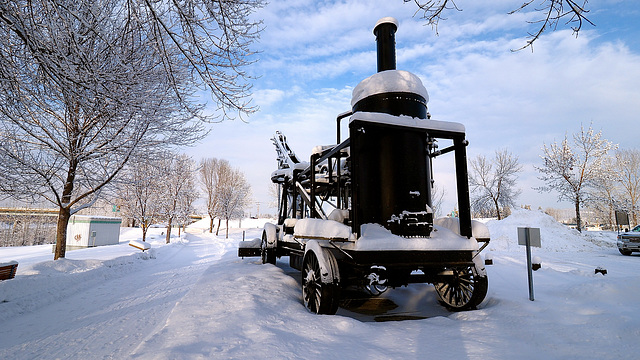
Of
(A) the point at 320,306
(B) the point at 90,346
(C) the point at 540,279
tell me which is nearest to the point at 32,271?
(B) the point at 90,346

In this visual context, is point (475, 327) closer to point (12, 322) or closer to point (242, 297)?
point (242, 297)

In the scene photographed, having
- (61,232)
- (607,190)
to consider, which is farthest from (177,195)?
(607,190)

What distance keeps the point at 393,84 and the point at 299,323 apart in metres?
3.82

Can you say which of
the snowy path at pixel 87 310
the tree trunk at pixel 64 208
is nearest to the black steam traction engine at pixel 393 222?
the snowy path at pixel 87 310

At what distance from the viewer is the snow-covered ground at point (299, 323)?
3.00 metres

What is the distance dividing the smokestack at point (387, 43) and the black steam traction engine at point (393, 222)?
308 millimetres

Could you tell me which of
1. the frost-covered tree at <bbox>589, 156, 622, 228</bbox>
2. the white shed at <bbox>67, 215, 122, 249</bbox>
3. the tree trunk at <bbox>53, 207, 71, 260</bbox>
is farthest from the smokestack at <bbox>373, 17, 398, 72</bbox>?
the frost-covered tree at <bbox>589, 156, 622, 228</bbox>

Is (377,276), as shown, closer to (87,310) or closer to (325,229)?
(325,229)

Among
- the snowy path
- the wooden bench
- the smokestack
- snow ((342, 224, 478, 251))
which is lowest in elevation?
the snowy path

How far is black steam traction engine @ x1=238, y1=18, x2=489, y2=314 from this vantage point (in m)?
4.16

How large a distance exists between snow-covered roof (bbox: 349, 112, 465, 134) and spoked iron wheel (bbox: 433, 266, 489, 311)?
6.99ft

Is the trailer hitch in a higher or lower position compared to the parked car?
higher

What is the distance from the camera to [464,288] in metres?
4.83

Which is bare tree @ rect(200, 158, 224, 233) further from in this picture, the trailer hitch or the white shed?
the trailer hitch
